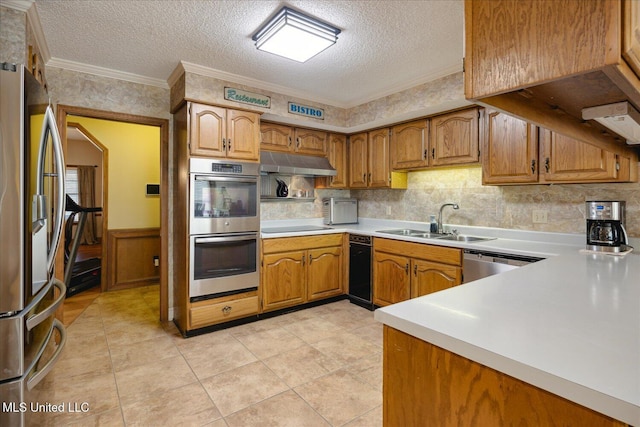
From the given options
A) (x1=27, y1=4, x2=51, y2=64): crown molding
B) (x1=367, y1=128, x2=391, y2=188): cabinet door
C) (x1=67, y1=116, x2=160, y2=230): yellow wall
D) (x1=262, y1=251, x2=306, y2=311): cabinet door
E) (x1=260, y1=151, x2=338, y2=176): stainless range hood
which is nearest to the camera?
(x1=27, y1=4, x2=51, y2=64): crown molding

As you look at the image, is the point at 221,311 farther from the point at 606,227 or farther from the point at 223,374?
the point at 606,227

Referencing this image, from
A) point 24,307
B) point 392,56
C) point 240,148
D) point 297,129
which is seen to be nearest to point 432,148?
point 392,56

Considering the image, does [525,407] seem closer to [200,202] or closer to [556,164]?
[556,164]

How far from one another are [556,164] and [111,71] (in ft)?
12.8

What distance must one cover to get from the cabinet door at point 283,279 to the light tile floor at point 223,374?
0.18 m

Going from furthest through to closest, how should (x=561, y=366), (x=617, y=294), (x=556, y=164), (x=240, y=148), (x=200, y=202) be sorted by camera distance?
(x=240, y=148) < (x=200, y=202) < (x=556, y=164) < (x=617, y=294) < (x=561, y=366)

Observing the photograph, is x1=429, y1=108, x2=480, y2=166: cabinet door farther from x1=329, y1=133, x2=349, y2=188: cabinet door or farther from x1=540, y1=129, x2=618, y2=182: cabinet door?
x1=329, y1=133, x2=349, y2=188: cabinet door

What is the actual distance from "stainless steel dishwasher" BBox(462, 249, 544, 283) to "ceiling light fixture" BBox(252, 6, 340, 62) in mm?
2032

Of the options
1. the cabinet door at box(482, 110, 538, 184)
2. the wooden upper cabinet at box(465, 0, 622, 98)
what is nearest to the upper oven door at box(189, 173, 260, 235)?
the cabinet door at box(482, 110, 538, 184)

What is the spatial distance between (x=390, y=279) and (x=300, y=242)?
1.05m

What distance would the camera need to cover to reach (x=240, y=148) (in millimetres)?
3283

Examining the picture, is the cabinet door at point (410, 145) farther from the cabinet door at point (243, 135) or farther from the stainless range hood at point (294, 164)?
the cabinet door at point (243, 135)

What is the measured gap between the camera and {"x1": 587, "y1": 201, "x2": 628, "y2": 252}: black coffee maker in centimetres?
215

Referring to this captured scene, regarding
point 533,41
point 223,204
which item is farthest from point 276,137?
point 533,41
